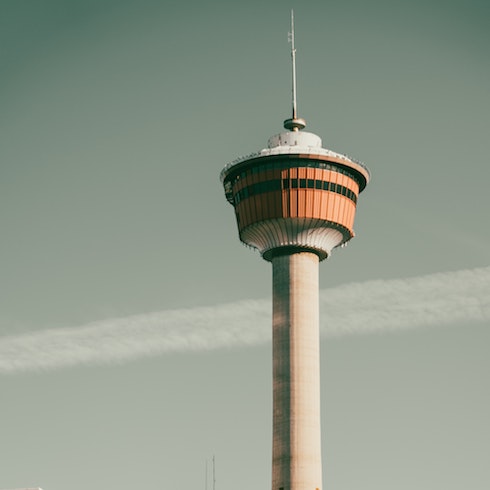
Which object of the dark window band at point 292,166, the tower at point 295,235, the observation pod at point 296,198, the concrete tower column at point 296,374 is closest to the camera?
the concrete tower column at point 296,374

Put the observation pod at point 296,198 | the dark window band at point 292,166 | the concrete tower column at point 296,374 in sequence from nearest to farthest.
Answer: the concrete tower column at point 296,374 < the observation pod at point 296,198 < the dark window band at point 292,166

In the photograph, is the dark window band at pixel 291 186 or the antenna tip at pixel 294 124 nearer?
the dark window band at pixel 291 186

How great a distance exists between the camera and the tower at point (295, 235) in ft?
540

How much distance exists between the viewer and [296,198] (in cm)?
17325

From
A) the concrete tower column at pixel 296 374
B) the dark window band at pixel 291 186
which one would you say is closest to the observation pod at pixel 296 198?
the dark window band at pixel 291 186

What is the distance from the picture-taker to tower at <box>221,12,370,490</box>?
165m

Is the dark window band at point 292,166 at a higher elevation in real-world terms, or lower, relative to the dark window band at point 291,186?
higher

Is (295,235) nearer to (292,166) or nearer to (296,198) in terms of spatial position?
(296,198)

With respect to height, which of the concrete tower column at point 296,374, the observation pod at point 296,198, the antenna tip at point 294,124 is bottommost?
the concrete tower column at point 296,374

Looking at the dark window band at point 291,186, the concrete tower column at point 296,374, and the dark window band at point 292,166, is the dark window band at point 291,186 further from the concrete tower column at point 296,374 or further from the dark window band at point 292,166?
the concrete tower column at point 296,374

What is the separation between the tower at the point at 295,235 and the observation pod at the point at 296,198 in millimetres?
151

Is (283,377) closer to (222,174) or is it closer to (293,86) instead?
(222,174)

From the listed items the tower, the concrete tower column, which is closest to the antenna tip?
the tower

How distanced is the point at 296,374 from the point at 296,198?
2666cm
